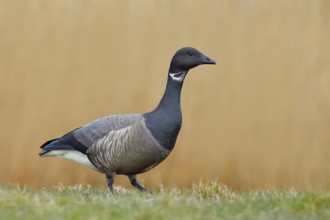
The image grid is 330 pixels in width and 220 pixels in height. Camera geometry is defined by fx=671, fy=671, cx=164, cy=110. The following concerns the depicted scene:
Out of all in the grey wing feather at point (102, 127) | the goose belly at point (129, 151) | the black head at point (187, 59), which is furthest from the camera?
the black head at point (187, 59)

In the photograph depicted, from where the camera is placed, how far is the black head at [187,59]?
10.1m

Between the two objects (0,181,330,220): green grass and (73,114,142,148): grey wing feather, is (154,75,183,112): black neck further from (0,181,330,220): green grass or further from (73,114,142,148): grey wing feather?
(0,181,330,220): green grass

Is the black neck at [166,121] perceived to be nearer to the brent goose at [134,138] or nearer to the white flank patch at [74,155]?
the brent goose at [134,138]

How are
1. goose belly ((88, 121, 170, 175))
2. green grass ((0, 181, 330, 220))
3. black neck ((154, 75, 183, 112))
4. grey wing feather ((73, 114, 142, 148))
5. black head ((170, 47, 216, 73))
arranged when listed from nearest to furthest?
green grass ((0, 181, 330, 220)) → goose belly ((88, 121, 170, 175)) → black neck ((154, 75, 183, 112)) → grey wing feather ((73, 114, 142, 148)) → black head ((170, 47, 216, 73))

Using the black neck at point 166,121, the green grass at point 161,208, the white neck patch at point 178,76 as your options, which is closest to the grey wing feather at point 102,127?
the black neck at point 166,121

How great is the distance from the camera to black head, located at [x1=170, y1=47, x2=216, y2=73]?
10055mm

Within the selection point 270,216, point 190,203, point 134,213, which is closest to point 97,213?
point 134,213

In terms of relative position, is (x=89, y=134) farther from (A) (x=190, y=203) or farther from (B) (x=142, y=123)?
(A) (x=190, y=203)

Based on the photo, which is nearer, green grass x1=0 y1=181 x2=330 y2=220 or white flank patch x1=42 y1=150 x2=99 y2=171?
green grass x1=0 y1=181 x2=330 y2=220

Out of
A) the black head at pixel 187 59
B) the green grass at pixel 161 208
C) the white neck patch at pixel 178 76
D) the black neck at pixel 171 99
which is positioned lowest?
the green grass at pixel 161 208

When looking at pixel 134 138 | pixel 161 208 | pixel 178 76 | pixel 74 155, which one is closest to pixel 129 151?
pixel 134 138

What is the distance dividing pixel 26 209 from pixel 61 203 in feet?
1.65

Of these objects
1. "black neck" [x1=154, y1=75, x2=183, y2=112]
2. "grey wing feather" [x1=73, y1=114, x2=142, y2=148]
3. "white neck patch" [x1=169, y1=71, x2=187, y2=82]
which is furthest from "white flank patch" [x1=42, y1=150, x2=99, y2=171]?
"white neck patch" [x1=169, y1=71, x2=187, y2=82]

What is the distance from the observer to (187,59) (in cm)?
1009
